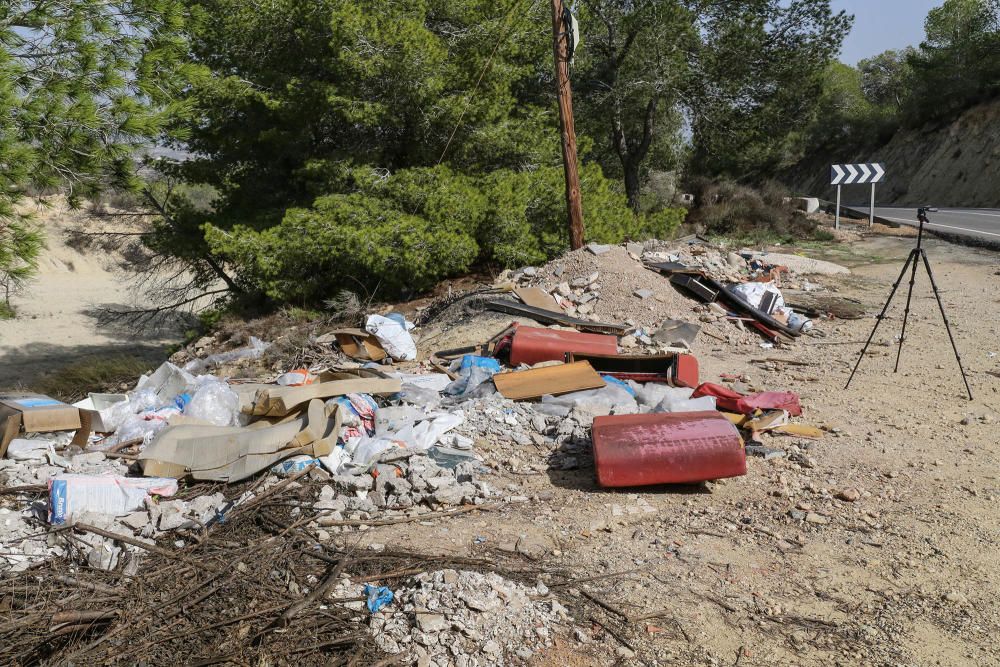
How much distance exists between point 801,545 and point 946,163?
27587 mm

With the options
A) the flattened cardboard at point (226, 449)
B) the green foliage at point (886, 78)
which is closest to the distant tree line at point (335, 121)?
the flattened cardboard at point (226, 449)

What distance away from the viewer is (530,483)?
501 cm

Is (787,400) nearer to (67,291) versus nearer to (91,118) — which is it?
(91,118)

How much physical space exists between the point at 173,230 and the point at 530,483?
12.0m

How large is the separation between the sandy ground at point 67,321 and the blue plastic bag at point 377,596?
530 inches

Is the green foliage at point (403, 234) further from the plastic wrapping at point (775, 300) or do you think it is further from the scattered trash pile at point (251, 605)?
the scattered trash pile at point (251, 605)

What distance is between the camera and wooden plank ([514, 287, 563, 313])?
8844 mm

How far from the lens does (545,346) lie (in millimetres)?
7215

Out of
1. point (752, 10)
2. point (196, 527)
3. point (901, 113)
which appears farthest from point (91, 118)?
point (901, 113)

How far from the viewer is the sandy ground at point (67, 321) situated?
64.9 ft

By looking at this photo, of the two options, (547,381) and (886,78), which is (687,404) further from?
(886,78)

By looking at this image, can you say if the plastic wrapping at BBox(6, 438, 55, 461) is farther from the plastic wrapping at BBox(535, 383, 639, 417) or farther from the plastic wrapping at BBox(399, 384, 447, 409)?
the plastic wrapping at BBox(535, 383, 639, 417)

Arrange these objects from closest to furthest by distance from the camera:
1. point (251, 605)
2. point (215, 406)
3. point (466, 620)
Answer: point (466, 620)
point (251, 605)
point (215, 406)

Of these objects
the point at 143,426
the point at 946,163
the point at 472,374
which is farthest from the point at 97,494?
the point at 946,163
